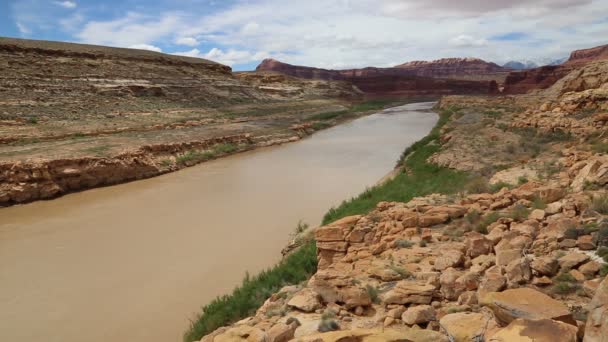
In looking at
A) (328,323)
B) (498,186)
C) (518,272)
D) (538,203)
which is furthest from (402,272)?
(498,186)

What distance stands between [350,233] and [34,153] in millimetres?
15729

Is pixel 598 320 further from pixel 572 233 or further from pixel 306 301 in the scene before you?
pixel 306 301

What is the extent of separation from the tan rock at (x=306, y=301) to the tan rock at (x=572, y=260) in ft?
8.72

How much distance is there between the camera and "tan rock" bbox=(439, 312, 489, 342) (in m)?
3.25

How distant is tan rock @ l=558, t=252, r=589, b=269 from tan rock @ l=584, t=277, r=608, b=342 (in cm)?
140

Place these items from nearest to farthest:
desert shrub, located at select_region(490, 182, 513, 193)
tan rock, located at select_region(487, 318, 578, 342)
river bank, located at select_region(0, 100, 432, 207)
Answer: tan rock, located at select_region(487, 318, 578, 342) < desert shrub, located at select_region(490, 182, 513, 193) < river bank, located at select_region(0, 100, 432, 207)

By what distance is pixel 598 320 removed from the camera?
8.64 feet

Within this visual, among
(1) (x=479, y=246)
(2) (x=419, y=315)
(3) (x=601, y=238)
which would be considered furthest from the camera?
(1) (x=479, y=246)

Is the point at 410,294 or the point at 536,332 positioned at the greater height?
the point at 536,332

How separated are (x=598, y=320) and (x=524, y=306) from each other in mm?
599

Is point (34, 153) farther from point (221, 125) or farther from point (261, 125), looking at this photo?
point (261, 125)

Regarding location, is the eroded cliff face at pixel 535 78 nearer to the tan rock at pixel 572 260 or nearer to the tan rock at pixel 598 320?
the tan rock at pixel 572 260

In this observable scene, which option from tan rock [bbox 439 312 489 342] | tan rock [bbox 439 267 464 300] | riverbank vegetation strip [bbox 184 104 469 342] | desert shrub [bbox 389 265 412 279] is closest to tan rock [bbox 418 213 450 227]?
desert shrub [bbox 389 265 412 279]

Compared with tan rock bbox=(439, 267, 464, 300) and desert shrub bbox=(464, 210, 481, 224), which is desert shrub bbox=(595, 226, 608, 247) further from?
desert shrub bbox=(464, 210, 481, 224)
